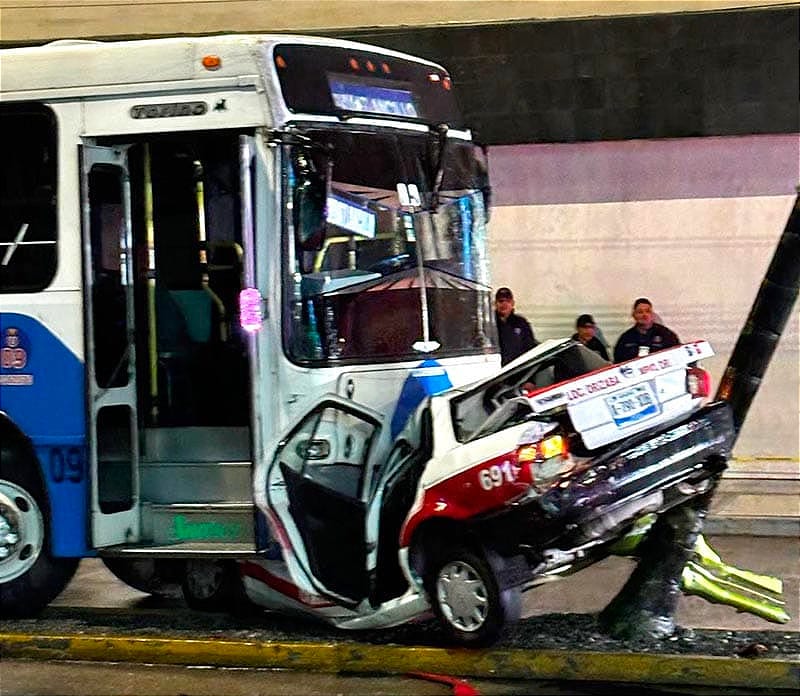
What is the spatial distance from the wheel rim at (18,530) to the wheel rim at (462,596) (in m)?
2.50

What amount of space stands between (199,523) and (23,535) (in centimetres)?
103

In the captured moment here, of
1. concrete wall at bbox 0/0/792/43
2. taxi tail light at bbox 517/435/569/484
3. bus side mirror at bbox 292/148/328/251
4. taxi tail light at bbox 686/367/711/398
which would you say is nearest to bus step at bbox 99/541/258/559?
bus side mirror at bbox 292/148/328/251

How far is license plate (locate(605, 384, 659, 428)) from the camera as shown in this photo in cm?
641

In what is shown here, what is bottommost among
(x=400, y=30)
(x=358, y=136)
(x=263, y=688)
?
(x=263, y=688)

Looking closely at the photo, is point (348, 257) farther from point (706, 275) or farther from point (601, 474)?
point (706, 275)

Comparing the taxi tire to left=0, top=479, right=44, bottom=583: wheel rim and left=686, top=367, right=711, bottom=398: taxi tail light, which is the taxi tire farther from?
left=0, top=479, right=44, bottom=583: wheel rim

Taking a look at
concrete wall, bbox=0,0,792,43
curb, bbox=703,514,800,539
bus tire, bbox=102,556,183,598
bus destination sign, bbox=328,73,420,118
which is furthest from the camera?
concrete wall, bbox=0,0,792,43

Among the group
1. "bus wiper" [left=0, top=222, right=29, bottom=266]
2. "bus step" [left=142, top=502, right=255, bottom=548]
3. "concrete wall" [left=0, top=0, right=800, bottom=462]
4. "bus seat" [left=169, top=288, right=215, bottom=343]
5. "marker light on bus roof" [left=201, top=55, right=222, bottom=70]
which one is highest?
"concrete wall" [left=0, top=0, right=800, bottom=462]

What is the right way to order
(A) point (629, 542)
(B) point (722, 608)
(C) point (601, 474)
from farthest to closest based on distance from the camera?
(B) point (722, 608), (A) point (629, 542), (C) point (601, 474)

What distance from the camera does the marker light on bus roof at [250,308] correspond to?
7.20 metres

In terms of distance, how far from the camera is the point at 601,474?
20.7ft

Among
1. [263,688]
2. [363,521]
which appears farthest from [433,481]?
[263,688]

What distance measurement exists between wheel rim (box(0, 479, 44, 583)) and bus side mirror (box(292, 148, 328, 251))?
2195mm

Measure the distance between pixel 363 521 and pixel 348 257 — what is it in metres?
1.42
